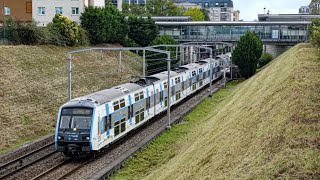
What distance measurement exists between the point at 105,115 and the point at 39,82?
18709 millimetres

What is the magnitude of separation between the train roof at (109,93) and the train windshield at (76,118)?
101cm

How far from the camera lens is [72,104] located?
2253cm

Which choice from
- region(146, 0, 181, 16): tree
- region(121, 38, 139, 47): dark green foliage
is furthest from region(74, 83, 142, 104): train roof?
region(146, 0, 181, 16): tree

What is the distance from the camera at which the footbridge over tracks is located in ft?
229

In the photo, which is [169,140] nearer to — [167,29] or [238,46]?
[238,46]

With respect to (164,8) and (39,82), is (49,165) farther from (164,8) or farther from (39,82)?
(164,8)

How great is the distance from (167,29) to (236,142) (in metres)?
60.1

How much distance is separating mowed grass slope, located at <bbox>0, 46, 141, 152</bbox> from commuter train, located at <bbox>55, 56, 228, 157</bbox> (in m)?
5.63

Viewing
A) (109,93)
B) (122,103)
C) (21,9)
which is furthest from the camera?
(21,9)

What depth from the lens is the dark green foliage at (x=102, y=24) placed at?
61.5 m

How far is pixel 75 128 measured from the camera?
22.3 m

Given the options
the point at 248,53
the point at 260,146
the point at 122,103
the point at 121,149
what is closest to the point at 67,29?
the point at 248,53

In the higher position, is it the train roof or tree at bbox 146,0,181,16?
tree at bbox 146,0,181,16

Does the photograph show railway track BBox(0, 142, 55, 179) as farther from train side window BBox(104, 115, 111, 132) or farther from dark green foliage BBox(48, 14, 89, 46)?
dark green foliage BBox(48, 14, 89, 46)
